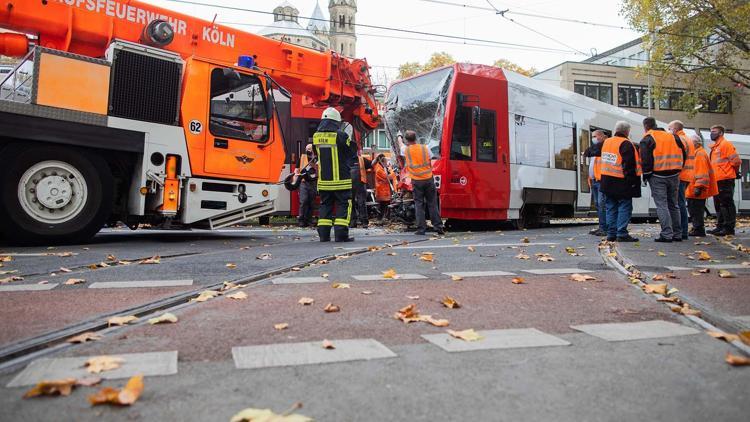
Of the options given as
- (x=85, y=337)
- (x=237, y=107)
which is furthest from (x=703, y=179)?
(x=85, y=337)

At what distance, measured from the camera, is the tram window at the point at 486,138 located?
11164 millimetres

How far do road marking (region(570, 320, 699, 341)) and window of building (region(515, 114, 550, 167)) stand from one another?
9202 mm

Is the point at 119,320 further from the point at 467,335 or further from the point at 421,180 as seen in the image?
the point at 421,180

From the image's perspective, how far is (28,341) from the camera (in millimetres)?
2471

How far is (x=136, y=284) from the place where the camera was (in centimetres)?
409

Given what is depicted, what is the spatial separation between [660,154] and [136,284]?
721 cm

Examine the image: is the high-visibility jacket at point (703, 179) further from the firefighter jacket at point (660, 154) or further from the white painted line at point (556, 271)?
the white painted line at point (556, 271)

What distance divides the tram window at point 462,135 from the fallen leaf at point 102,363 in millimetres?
9135

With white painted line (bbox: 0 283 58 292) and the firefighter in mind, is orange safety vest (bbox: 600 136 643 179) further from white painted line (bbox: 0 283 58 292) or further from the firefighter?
white painted line (bbox: 0 283 58 292)

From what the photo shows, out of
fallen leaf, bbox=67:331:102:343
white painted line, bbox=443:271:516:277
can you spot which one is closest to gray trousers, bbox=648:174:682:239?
white painted line, bbox=443:271:516:277

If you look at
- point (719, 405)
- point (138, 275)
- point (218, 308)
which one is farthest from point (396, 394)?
point (138, 275)

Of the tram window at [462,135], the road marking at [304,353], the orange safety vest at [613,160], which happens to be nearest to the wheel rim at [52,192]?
the road marking at [304,353]

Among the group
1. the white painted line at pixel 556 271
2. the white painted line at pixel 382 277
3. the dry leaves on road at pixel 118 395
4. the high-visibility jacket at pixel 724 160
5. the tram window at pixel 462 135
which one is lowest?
the dry leaves on road at pixel 118 395

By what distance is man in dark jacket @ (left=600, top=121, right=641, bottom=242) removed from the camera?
806 cm
